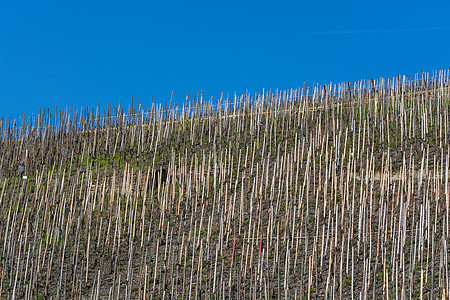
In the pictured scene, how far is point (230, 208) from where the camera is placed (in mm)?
4492

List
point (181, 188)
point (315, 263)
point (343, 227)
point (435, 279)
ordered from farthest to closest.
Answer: point (181, 188), point (343, 227), point (315, 263), point (435, 279)

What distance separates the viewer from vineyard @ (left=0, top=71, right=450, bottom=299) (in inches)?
148

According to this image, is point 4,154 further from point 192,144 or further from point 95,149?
point 192,144

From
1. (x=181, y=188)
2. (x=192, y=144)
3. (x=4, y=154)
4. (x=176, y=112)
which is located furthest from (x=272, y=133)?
(x=4, y=154)

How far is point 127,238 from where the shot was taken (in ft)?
16.0

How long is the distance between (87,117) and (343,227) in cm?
484

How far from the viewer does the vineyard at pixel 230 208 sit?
3764mm

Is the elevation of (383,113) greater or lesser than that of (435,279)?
greater

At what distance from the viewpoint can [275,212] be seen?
491cm

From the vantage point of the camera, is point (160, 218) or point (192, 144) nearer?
point (160, 218)

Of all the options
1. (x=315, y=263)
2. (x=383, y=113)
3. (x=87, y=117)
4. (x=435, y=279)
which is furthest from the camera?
(x=87, y=117)

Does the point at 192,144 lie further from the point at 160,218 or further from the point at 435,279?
the point at 435,279

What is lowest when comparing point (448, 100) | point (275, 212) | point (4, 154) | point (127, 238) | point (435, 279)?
point (435, 279)

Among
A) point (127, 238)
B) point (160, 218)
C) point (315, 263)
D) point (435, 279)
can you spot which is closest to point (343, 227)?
point (315, 263)
